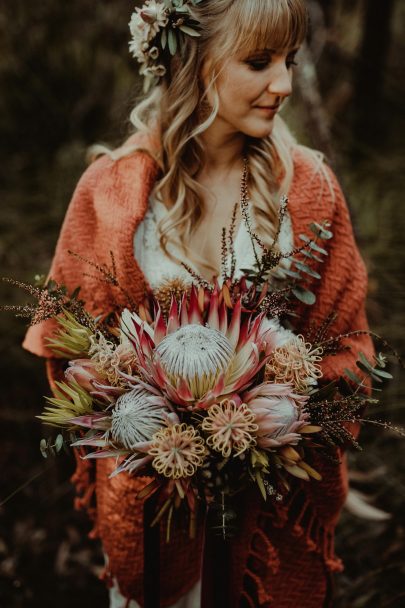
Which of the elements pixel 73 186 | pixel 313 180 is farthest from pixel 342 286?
pixel 73 186

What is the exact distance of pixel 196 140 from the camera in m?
1.65

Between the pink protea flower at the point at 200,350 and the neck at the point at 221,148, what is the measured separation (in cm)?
61

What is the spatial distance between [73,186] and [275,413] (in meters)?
2.63

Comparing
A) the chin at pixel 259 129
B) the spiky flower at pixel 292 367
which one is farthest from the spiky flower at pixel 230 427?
the chin at pixel 259 129

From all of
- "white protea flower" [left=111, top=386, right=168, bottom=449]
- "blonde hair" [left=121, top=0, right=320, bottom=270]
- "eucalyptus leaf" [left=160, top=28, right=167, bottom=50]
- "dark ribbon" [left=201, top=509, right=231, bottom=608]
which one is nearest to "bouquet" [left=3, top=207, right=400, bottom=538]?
"white protea flower" [left=111, top=386, right=168, bottom=449]

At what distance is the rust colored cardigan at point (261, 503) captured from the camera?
5.21 feet

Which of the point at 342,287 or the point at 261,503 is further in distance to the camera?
the point at 342,287

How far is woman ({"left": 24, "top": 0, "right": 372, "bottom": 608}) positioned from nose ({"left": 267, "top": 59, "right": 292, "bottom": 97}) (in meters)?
0.02

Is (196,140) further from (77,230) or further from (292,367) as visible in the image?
(292,367)

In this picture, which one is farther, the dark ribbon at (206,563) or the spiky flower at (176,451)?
the dark ribbon at (206,563)

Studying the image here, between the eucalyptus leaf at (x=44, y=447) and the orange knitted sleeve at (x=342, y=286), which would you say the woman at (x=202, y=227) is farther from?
the eucalyptus leaf at (x=44, y=447)

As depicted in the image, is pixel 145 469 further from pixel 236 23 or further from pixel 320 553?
pixel 236 23

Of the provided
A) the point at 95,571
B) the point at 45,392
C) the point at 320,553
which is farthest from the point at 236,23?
the point at 45,392

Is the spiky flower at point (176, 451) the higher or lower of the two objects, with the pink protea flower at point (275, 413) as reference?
lower
